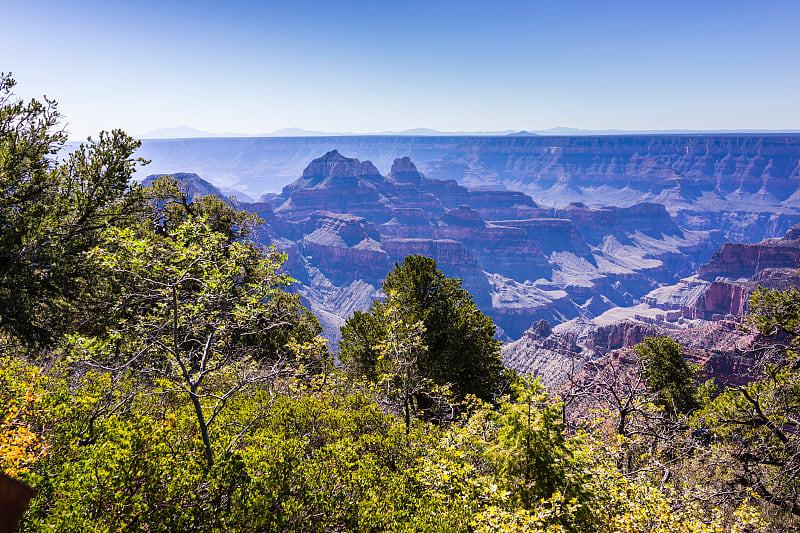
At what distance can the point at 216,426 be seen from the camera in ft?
31.6

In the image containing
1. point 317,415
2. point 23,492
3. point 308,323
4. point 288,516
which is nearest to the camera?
point 23,492

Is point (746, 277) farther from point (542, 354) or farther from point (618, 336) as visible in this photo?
point (542, 354)

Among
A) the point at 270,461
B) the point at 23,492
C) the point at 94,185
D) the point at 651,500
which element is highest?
the point at 94,185

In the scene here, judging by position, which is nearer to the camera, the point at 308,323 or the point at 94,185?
the point at 94,185

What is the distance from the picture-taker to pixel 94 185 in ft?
60.0

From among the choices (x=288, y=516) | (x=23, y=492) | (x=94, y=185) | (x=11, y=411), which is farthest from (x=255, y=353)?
(x=23, y=492)

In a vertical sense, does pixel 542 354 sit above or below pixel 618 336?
below

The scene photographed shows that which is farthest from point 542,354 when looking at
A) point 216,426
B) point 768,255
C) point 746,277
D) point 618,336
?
point 746,277

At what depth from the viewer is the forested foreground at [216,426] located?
7.14m

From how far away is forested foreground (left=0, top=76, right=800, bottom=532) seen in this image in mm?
7137

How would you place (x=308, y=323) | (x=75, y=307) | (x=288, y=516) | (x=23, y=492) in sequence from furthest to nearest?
(x=308, y=323) → (x=75, y=307) → (x=288, y=516) → (x=23, y=492)

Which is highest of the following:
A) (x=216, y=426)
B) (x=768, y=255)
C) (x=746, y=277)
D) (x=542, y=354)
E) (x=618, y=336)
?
(x=216, y=426)

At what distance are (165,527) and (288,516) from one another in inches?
84.0

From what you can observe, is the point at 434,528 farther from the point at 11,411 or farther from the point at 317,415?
the point at 11,411
